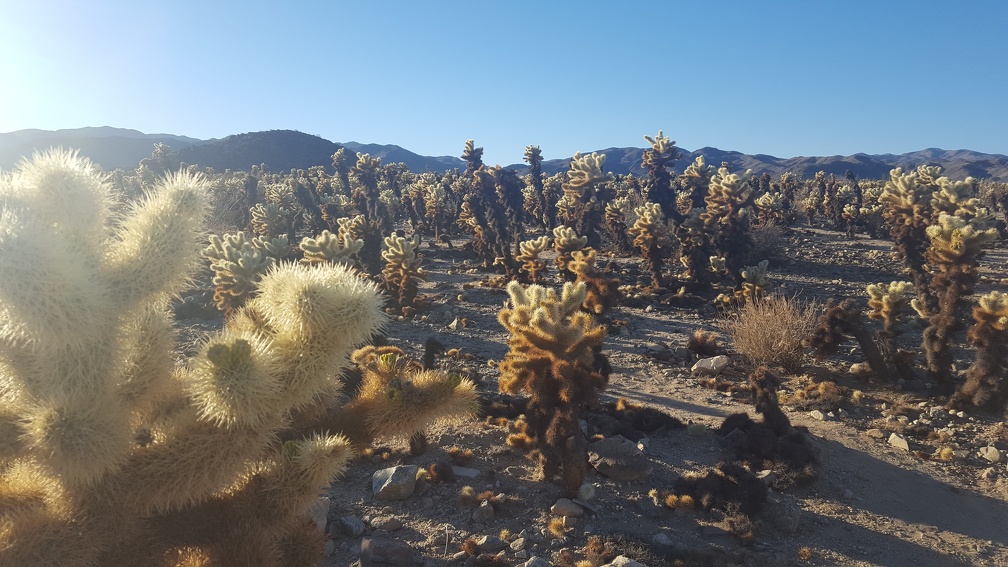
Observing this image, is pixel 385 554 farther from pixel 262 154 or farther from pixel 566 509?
pixel 262 154

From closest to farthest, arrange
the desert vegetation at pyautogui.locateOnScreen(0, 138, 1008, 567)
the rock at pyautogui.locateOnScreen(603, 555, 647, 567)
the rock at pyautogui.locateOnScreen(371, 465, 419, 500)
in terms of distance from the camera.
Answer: the desert vegetation at pyautogui.locateOnScreen(0, 138, 1008, 567) → the rock at pyautogui.locateOnScreen(603, 555, 647, 567) → the rock at pyautogui.locateOnScreen(371, 465, 419, 500)

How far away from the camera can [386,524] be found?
224 inches

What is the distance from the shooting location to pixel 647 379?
434 inches

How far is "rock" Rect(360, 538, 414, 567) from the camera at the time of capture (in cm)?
492

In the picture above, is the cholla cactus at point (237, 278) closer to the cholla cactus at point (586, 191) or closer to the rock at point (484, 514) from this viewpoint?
the rock at point (484, 514)

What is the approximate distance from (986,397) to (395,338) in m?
11.6

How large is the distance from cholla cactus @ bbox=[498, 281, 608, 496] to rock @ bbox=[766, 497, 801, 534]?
2135mm

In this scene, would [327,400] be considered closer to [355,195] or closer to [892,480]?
[892,480]

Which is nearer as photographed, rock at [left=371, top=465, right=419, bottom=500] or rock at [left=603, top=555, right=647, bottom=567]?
rock at [left=603, top=555, right=647, bottom=567]

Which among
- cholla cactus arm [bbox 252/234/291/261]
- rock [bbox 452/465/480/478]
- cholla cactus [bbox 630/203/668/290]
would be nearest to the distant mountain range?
cholla cactus [bbox 630/203/668/290]

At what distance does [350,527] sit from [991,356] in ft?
32.5

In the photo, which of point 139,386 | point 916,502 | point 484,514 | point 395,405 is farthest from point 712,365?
point 139,386

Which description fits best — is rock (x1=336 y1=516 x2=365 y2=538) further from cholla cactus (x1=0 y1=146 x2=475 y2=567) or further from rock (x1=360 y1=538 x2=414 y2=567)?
cholla cactus (x1=0 y1=146 x2=475 y2=567)

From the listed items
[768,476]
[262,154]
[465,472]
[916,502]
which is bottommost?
[916,502]
